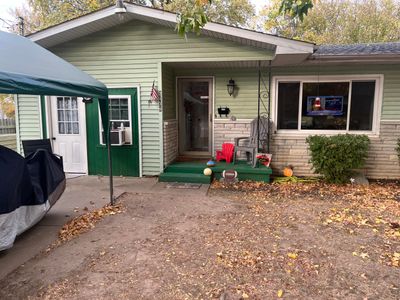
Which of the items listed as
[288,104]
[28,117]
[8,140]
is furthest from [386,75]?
[8,140]

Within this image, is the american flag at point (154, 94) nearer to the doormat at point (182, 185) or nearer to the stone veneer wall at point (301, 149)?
the stone veneer wall at point (301, 149)

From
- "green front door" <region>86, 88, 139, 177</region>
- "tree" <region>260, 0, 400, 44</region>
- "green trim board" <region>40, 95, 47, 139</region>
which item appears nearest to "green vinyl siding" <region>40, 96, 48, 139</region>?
"green trim board" <region>40, 95, 47, 139</region>

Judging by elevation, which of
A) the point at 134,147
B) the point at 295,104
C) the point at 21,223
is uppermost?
the point at 295,104

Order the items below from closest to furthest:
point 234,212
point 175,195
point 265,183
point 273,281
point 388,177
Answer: point 273,281
point 234,212
point 175,195
point 265,183
point 388,177

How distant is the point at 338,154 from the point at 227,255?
3860mm

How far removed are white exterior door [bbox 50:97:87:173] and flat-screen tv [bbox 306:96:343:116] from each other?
17.4ft

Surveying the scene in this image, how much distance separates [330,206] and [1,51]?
16.6 feet

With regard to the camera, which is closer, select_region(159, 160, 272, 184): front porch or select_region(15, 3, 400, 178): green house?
select_region(15, 3, 400, 178): green house

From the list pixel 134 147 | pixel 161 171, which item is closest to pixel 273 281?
pixel 161 171

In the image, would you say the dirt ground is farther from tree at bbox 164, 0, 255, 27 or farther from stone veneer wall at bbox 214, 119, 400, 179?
tree at bbox 164, 0, 255, 27

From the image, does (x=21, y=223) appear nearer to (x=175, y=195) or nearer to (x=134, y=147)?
(x=175, y=195)

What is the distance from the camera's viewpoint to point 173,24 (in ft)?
19.4

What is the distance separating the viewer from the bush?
19.4ft

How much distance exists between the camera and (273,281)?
2.71m
